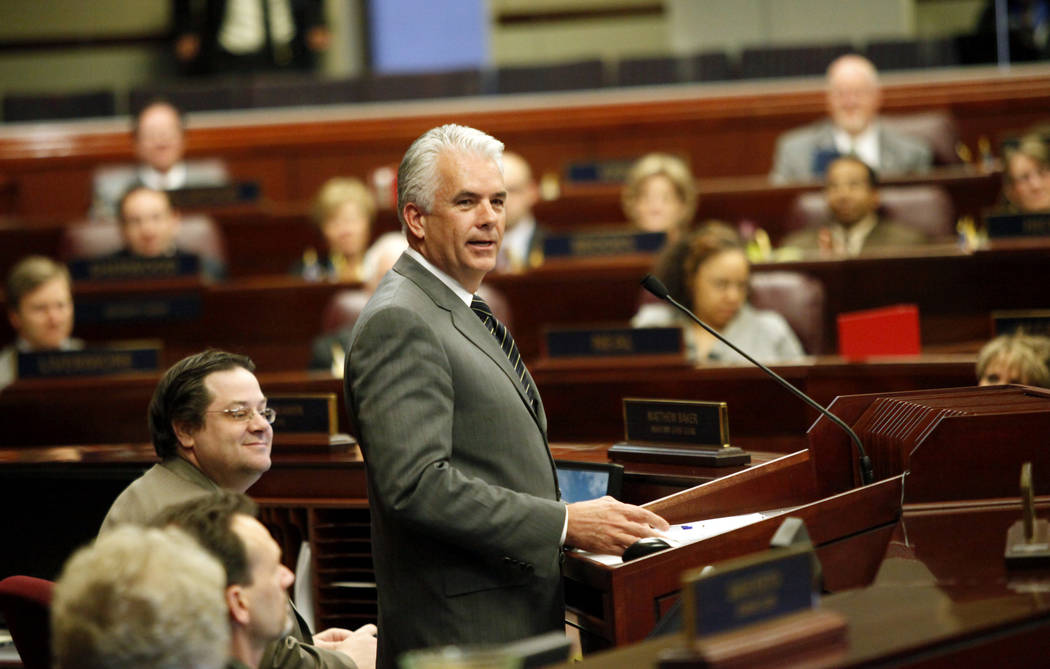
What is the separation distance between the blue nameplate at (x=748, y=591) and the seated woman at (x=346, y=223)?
377 centimetres

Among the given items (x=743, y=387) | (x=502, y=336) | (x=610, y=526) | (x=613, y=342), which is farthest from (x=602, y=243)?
(x=610, y=526)

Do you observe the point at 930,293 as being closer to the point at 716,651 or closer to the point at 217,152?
the point at 716,651

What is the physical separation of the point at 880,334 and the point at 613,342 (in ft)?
2.25

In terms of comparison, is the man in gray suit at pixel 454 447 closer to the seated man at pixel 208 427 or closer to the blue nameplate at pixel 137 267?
the seated man at pixel 208 427

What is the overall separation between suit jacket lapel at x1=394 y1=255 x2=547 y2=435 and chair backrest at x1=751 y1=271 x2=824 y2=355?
90.2 inches

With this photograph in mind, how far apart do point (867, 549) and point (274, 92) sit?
19.6ft

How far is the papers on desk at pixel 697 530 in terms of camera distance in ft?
5.57

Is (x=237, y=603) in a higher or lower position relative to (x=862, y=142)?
lower

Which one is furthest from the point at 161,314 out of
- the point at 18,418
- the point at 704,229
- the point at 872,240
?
the point at 872,240

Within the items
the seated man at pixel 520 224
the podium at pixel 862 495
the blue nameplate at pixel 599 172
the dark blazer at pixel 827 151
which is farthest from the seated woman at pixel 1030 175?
the podium at pixel 862 495

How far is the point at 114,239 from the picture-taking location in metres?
5.36

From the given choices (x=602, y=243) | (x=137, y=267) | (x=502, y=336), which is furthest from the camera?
(x=137, y=267)

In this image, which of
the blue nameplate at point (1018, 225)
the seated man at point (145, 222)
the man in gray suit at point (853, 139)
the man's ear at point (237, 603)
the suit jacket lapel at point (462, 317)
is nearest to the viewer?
the man's ear at point (237, 603)

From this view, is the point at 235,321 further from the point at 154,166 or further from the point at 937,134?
the point at 937,134
